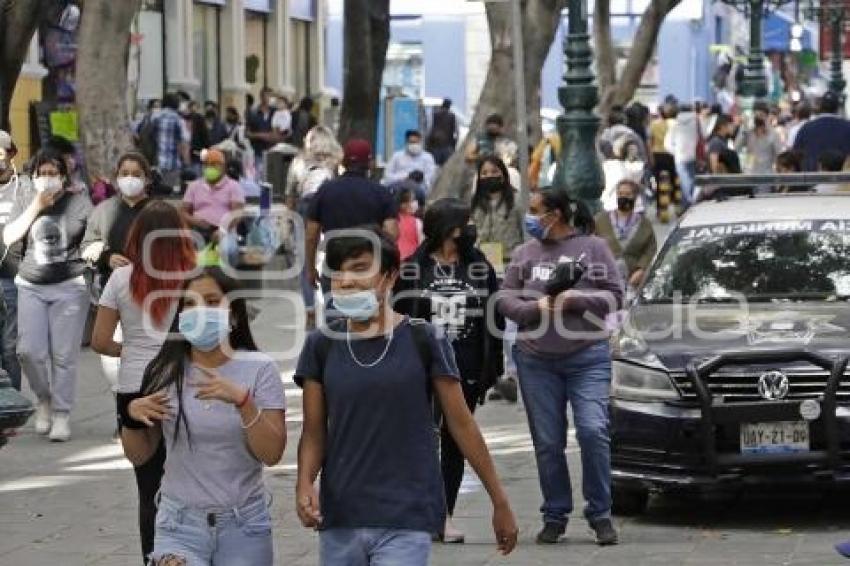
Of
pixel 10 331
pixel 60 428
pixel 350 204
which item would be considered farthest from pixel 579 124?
pixel 60 428

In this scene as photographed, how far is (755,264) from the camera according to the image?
40.9 feet

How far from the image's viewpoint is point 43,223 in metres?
14.3

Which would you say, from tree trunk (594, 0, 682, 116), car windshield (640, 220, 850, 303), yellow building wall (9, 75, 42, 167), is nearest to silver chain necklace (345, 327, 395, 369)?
car windshield (640, 220, 850, 303)

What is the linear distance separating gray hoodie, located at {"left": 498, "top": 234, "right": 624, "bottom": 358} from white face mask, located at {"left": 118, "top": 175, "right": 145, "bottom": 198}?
2.81 m

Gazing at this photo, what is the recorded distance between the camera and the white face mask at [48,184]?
1407 cm

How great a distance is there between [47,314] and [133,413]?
24.6ft

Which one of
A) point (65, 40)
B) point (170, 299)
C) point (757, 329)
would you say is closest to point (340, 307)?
point (170, 299)

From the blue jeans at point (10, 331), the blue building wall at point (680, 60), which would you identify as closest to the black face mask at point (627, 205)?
the blue jeans at point (10, 331)

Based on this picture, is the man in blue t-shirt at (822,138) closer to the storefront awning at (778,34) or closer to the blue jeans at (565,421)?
the blue jeans at (565,421)

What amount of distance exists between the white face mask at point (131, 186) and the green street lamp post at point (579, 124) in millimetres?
7465

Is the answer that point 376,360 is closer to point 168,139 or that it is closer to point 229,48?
point 168,139

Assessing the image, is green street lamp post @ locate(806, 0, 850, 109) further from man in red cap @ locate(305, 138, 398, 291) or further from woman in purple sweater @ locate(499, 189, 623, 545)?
woman in purple sweater @ locate(499, 189, 623, 545)

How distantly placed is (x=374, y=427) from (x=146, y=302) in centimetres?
238

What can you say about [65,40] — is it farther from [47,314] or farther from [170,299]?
[170,299]
